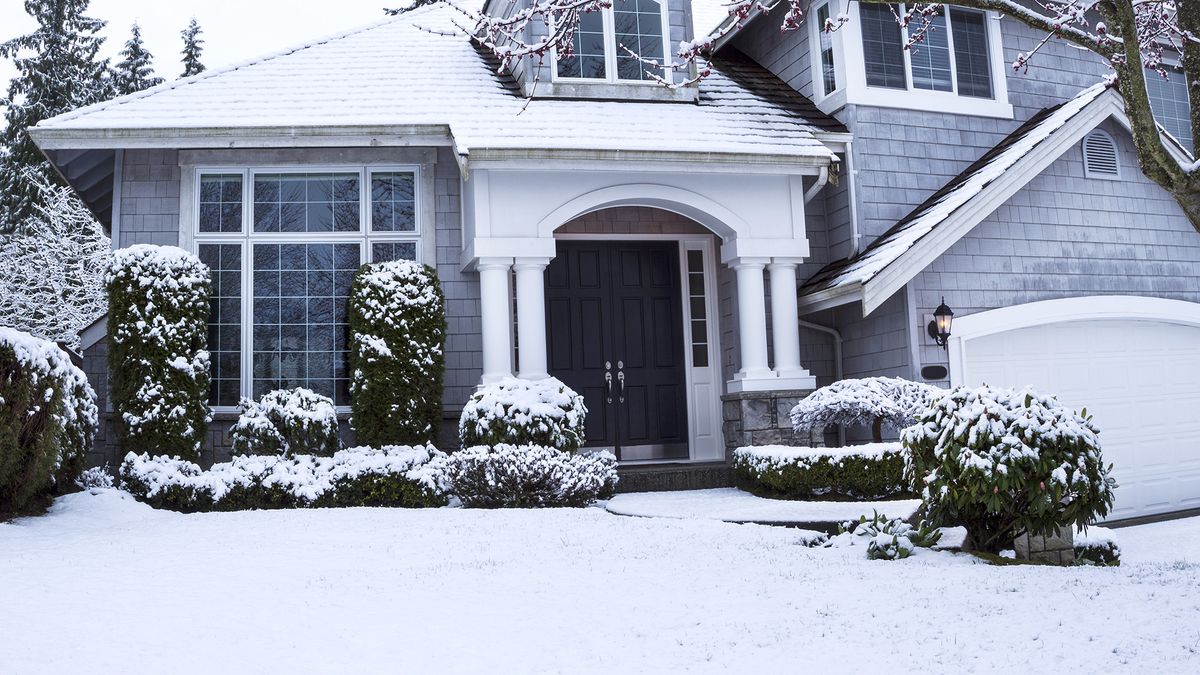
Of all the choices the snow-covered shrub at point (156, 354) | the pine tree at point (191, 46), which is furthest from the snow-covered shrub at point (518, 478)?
the pine tree at point (191, 46)

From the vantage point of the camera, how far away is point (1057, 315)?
10930 mm

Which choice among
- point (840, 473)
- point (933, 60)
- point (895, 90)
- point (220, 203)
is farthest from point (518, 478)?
Answer: point (933, 60)

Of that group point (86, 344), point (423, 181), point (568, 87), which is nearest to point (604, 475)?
point (423, 181)

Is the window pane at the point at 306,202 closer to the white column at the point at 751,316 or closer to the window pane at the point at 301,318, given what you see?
the window pane at the point at 301,318

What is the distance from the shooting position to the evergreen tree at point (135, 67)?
2612 cm

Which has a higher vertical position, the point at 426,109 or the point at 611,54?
the point at 611,54

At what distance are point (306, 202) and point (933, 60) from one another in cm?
743

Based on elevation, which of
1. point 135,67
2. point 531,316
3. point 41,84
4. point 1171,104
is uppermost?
point 135,67

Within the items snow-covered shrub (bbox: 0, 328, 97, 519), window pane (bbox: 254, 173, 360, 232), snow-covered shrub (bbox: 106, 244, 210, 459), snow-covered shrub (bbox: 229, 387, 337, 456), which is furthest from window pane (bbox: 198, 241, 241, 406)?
snow-covered shrub (bbox: 0, 328, 97, 519)

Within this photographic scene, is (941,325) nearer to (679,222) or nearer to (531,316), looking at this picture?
(679,222)

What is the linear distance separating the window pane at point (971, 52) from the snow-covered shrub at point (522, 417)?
665 cm

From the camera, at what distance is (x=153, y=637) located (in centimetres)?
423

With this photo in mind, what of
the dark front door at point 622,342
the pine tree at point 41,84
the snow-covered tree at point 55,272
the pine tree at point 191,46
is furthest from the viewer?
the pine tree at point 191,46

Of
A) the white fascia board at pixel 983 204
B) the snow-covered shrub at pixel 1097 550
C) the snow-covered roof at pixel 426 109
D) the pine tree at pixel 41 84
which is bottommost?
the snow-covered shrub at pixel 1097 550
